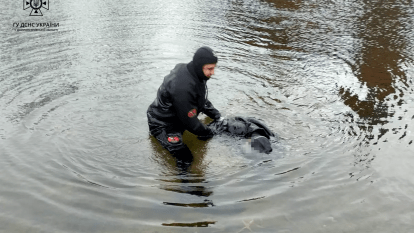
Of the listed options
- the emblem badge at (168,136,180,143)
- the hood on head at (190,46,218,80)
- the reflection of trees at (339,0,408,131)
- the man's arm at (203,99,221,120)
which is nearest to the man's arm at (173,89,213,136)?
the emblem badge at (168,136,180,143)

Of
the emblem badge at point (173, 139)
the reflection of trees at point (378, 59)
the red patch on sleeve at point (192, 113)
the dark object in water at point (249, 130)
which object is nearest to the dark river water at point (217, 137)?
the reflection of trees at point (378, 59)

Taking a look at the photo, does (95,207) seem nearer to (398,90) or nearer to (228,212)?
(228,212)

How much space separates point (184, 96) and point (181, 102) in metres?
A: 0.10

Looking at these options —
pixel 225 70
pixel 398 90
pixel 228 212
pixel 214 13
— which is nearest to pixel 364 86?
A: pixel 398 90

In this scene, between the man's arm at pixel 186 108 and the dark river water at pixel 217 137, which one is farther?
the man's arm at pixel 186 108

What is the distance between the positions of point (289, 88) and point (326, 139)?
2.27 meters

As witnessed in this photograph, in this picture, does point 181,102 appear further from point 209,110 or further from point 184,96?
point 209,110

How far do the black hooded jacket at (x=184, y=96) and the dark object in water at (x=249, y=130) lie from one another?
0.66m

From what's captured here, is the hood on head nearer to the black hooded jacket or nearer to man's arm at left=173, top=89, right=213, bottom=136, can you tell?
the black hooded jacket

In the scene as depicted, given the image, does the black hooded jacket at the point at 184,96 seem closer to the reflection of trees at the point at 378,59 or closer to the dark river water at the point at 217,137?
the dark river water at the point at 217,137

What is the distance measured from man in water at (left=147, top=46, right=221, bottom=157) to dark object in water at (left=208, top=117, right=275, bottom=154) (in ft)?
1.56

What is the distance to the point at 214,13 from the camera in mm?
14008

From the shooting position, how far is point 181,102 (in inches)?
208

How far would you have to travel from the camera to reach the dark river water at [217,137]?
178 inches
